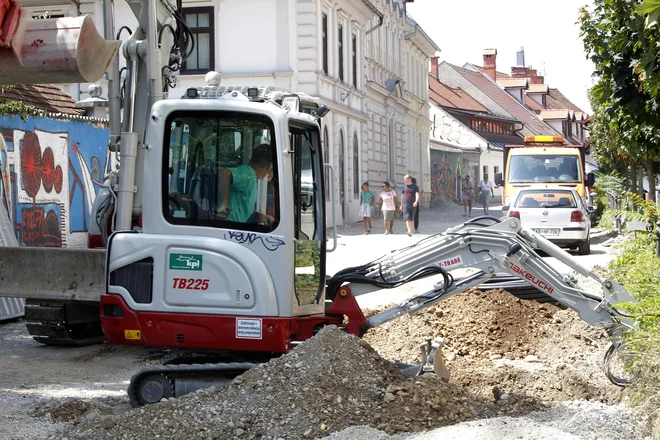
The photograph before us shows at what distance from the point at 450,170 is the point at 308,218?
Answer: 59.1 metres

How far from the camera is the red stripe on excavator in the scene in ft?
27.3

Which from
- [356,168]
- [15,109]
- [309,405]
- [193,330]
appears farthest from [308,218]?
[356,168]

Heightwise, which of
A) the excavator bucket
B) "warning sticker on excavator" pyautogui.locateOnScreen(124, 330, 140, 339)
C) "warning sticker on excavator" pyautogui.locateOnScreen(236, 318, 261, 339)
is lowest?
"warning sticker on excavator" pyautogui.locateOnScreen(124, 330, 140, 339)

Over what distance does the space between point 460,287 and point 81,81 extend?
400cm

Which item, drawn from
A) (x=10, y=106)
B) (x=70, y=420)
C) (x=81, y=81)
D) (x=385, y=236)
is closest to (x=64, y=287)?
(x=70, y=420)

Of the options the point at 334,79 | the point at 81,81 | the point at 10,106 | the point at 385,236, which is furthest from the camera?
the point at 334,79

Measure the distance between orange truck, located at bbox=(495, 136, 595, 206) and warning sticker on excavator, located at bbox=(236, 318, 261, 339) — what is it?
18.9 meters

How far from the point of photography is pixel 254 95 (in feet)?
28.8

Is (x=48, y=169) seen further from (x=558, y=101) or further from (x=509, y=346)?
(x=558, y=101)

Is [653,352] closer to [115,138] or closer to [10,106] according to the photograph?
[115,138]

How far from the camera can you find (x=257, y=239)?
830cm

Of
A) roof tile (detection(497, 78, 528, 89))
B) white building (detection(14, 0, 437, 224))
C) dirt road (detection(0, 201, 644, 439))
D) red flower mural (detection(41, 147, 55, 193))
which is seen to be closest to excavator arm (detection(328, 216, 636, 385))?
dirt road (detection(0, 201, 644, 439))

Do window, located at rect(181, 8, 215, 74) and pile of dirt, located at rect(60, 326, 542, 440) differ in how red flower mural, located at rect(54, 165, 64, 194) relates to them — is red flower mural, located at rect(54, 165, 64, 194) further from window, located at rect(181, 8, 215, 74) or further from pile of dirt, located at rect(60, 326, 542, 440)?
window, located at rect(181, 8, 215, 74)

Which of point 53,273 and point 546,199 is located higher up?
point 546,199
